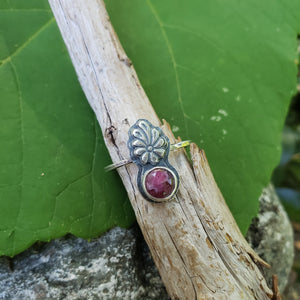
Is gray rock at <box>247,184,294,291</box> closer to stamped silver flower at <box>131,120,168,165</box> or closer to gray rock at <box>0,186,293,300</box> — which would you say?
gray rock at <box>0,186,293,300</box>

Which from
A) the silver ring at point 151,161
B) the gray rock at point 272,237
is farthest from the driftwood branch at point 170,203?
the gray rock at point 272,237

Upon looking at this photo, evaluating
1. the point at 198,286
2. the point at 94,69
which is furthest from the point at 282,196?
the point at 94,69

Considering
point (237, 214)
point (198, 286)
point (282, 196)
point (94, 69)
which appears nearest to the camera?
point (198, 286)

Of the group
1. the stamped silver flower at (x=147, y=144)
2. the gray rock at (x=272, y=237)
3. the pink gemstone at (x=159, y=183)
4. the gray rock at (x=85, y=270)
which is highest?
the stamped silver flower at (x=147, y=144)

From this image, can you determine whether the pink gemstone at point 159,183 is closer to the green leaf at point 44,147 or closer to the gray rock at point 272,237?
the green leaf at point 44,147

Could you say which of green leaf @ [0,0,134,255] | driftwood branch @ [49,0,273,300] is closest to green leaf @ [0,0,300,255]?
green leaf @ [0,0,134,255]

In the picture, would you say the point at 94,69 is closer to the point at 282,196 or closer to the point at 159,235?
the point at 159,235
